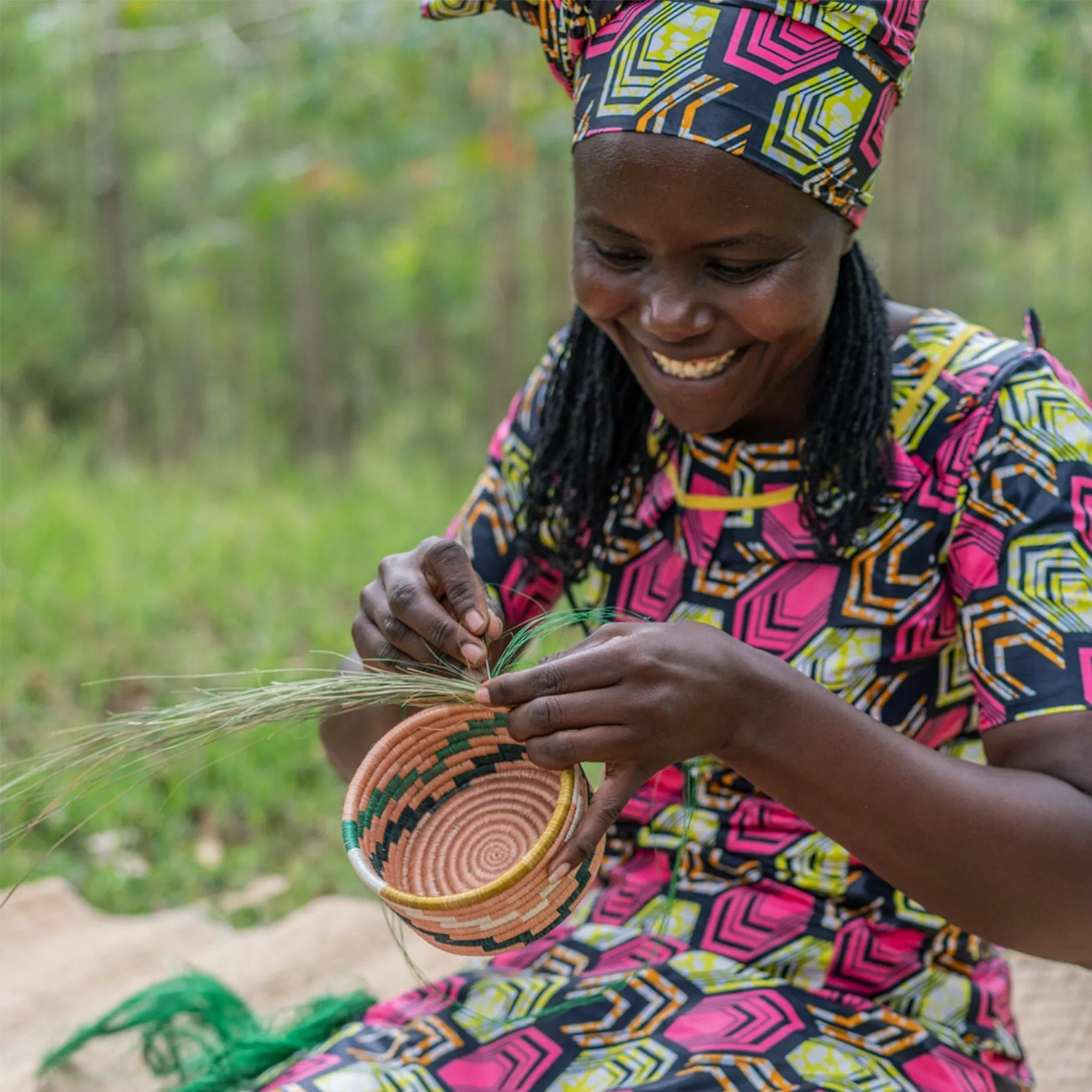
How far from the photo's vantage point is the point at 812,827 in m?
1.55

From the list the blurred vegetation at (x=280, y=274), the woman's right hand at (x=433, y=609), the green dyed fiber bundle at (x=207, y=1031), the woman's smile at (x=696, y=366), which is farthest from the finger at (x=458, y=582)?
the blurred vegetation at (x=280, y=274)

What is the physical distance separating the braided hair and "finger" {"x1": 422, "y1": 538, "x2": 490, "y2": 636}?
30 centimetres

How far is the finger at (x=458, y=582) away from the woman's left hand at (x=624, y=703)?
0.19 metres

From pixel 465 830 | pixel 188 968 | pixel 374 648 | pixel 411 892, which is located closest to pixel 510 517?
pixel 374 648

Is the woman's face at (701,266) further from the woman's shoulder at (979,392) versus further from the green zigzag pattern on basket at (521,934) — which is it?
the green zigzag pattern on basket at (521,934)

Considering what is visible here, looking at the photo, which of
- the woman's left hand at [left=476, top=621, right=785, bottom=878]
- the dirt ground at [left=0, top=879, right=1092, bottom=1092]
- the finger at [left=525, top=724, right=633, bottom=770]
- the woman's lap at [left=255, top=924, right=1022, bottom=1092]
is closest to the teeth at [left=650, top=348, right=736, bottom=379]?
the woman's left hand at [left=476, top=621, right=785, bottom=878]

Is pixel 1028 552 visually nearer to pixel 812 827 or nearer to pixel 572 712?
pixel 812 827

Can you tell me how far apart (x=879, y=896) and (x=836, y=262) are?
76 cm

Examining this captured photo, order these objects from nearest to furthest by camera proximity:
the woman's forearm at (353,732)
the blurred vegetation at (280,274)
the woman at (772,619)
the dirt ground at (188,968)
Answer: the woman at (772,619), the woman's forearm at (353,732), the dirt ground at (188,968), the blurred vegetation at (280,274)

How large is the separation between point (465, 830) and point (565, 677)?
1.35 feet

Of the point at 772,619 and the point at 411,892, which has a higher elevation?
the point at 772,619

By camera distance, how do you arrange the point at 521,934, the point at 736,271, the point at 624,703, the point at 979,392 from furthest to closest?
the point at 979,392 → the point at 736,271 → the point at 521,934 → the point at 624,703

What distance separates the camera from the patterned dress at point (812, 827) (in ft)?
4.61

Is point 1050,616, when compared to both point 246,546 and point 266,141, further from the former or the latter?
point 266,141
